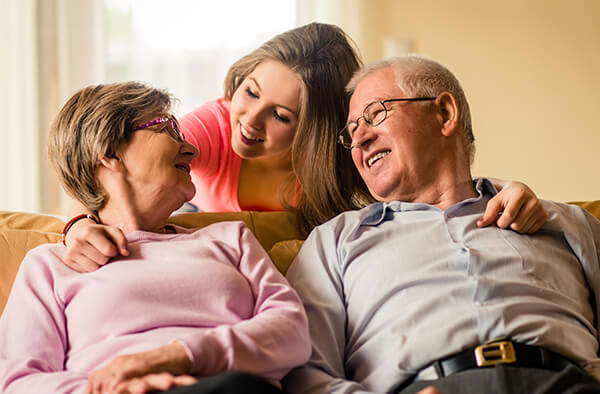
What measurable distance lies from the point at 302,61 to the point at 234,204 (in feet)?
1.81

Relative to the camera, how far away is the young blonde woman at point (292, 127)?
188cm

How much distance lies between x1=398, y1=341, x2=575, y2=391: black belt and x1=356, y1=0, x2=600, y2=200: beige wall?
3.09 m

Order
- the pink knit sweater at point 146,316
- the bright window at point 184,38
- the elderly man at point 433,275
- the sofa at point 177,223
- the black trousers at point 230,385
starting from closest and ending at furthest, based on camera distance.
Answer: the black trousers at point 230,385
the pink knit sweater at point 146,316
the elderly man at point 433,275
the sofa at point 177,223
the bright window at point 184,38

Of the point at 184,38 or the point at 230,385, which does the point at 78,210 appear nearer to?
the point at 230,385

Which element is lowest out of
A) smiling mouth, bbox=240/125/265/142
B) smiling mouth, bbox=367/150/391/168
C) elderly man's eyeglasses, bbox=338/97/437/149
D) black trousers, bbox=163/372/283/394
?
black trousers, bbox=163/372/283/394

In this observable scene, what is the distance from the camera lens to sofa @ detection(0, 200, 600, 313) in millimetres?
1470

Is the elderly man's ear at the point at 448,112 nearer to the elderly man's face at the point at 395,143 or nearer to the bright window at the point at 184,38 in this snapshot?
the elderly man's face at the point at 395,143

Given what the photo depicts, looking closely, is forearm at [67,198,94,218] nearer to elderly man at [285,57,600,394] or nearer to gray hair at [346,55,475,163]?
elderly man at [285,57,600,394]

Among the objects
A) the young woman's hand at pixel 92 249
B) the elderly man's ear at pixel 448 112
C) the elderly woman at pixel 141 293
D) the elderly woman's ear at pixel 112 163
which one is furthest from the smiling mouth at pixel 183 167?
the elderly man's ear at pixel 448 112

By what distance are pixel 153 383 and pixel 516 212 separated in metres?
0.88

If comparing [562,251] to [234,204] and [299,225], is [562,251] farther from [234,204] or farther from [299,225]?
[234,204]

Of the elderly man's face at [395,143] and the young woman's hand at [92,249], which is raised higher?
the elderly man's face at [395,143]

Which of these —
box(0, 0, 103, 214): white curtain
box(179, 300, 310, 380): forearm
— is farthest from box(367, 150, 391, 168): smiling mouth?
box(0, 0, 103, 214): white curtain

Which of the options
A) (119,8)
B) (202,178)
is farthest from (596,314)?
(119,8)
